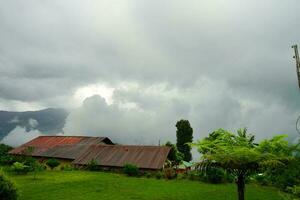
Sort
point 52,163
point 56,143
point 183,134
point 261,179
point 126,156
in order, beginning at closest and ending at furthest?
point 261,179 < point 126,156 < point 52,163 < point 56,143 < point 183,134

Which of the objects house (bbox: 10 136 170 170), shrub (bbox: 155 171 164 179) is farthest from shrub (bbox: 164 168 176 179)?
house (bbox: 10 136 170 170)

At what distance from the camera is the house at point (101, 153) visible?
4262 cm

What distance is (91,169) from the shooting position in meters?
43.2

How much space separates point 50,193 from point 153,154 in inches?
839

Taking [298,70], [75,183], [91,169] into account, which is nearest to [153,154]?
[91,169]

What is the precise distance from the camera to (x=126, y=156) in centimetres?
4519

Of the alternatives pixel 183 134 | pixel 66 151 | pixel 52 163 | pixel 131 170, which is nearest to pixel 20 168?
pixel 52 163

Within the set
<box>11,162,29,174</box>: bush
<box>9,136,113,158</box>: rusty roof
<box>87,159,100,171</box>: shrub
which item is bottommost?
<box>11,162,29,174</box>: bush

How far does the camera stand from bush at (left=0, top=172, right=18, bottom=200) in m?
16.3

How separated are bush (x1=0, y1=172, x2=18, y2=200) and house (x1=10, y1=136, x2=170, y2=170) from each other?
22.8 m

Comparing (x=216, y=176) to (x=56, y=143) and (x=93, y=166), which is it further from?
(x=56, y=143)

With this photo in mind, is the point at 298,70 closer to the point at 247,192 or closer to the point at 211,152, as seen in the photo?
the point at 211,152

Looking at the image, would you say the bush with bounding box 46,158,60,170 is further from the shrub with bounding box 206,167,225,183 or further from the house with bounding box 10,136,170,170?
the shrub with bounding box 206,167,225,183

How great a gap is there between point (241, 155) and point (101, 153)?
35758mm
